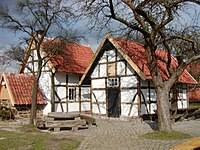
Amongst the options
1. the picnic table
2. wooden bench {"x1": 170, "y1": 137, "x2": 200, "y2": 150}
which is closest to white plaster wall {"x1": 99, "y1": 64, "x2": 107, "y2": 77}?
the picnic table

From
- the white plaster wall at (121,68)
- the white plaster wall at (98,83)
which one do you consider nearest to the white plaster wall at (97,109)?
the white plaster wall at (98,83)

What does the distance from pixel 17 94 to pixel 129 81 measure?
346 inches

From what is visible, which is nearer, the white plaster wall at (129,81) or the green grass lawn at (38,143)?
the green grass lawn at (38,143)

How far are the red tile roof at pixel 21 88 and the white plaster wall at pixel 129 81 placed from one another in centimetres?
720

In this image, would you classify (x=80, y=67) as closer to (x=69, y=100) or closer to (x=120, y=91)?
(x=69, y=100)

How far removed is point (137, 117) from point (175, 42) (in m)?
5.45

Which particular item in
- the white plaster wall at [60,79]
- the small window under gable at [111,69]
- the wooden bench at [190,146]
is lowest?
the wooden bench at [190,146]

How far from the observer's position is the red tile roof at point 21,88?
69.5ft

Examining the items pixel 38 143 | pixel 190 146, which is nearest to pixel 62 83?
pixel 38 143

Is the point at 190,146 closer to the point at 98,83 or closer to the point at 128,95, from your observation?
the point at 128,95

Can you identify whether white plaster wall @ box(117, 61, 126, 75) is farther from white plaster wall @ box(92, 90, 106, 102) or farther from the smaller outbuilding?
the smaller outbuilding

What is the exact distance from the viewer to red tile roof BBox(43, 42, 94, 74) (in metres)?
22.5

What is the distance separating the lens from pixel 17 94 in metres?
21.4

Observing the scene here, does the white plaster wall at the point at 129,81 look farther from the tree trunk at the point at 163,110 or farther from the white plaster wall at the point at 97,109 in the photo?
the tree trunk at the point at 163,110
